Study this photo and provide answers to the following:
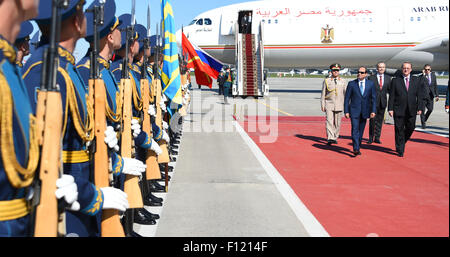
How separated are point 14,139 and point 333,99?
354 inches

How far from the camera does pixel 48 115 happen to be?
5.80ft

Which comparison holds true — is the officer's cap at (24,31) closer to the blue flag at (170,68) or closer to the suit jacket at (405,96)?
the blue flag at (170,68)

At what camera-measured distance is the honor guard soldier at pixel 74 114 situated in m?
2.29

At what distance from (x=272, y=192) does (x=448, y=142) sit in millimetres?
5547

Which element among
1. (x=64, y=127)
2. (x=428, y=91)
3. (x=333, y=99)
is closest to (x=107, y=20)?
(x=64, y=127)

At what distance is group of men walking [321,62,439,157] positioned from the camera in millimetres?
8828

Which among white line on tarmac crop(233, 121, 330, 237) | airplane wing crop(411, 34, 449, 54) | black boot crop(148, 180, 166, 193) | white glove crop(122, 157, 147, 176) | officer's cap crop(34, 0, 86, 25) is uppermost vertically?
airplane wing crop(411, 34, 449, 54)

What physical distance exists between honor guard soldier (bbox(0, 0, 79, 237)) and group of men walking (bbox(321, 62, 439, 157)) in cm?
807

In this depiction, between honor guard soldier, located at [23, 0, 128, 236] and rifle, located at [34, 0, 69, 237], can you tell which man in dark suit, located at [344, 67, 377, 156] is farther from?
rifle, located at [34, 0, 69, 237]

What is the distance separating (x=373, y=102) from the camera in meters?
9.39

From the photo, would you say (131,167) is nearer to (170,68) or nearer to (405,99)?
(170,68)

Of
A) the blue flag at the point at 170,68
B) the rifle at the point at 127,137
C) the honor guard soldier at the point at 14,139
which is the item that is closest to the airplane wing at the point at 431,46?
the blue flag at the point at 170,68

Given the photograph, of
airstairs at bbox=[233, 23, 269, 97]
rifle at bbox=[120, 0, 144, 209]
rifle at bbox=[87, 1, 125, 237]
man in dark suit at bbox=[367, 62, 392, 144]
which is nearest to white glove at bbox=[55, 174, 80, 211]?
rifle at bbox=[87, 1, 125, 237]

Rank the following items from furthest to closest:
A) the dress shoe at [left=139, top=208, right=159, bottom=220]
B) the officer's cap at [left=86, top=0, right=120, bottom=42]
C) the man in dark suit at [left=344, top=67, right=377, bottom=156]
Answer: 1. the man in dark suit at [left=344, top=67, right=377, bottom=156]
2. the dress shoe at [left=139, top=208, right=159, bottom=220]
3. the officer's cap at [left=86, top=0, right=120, bottom=42]
